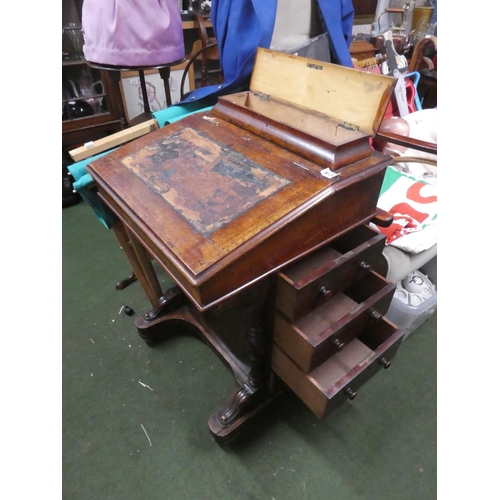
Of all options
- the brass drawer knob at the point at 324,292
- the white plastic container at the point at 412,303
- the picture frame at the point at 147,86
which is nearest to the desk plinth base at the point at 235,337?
the brass drawer knob at the point at 324,292

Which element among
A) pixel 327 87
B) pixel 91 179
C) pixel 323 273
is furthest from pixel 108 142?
pixel 323 273

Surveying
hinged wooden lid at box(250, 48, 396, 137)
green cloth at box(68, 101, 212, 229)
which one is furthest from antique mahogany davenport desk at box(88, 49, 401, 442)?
green cloth at box(68, 101, 212, 229)

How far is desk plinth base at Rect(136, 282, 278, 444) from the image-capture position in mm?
898

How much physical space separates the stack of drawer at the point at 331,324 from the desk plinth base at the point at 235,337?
0.19ft

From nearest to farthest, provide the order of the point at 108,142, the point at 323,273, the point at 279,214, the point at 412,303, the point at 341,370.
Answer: the point at 279,214
the point at 323,273
the point at 341,370
the point at 108,142
the point at 412,303

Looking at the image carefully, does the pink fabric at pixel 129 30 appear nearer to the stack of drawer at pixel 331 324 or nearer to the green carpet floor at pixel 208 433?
the stack of drawer at pixel 331 324

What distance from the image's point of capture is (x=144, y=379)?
133cm

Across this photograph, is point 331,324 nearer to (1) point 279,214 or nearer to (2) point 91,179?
(1) point 279,214

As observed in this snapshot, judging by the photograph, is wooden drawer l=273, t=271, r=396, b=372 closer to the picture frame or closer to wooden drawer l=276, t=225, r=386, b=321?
wooden drawer l=276, t=225, r=386, b=321

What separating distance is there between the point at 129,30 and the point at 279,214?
95 centimetres

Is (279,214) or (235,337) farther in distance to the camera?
(235,337)

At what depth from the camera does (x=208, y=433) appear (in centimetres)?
118

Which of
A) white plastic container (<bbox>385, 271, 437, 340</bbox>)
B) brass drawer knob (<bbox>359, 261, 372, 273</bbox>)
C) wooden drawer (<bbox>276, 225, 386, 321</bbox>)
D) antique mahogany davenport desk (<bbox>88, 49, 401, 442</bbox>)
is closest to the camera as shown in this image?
antique mahogany davenport desk (<bbox>88, 49, 401, 442</bbox>)

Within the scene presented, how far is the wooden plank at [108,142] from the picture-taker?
1085mm
